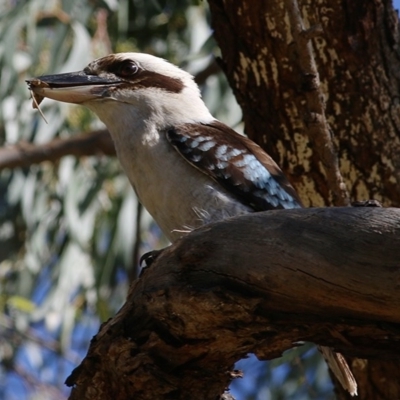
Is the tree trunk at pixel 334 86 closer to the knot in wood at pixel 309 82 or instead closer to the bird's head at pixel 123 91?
the bird's head at pixel 123 91

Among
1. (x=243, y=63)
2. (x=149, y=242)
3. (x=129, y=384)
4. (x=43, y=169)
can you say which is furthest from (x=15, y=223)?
(x=129, y=384)

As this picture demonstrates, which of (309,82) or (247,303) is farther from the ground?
(309,82)

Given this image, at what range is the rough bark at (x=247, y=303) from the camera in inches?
71.3

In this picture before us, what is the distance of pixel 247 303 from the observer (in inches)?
74.7

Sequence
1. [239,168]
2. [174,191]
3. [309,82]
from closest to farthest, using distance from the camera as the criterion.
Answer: [309,82], [174,191], [239,168]

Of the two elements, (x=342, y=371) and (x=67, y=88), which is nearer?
(x=342, y=371)

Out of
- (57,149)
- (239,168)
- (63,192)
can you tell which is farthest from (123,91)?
(63,192)

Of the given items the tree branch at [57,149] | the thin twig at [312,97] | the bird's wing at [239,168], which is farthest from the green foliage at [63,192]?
the thin twig at [312,97]

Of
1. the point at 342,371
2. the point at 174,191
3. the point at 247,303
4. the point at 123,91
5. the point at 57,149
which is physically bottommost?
the point at 342,371

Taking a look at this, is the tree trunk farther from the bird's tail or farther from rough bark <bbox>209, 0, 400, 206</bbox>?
the bird's tail

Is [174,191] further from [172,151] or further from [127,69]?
[127,69]

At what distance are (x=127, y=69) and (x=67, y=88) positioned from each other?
8.1 inches

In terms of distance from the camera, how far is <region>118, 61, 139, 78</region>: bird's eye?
9.78 feet

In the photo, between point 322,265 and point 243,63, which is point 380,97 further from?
point 322,265
